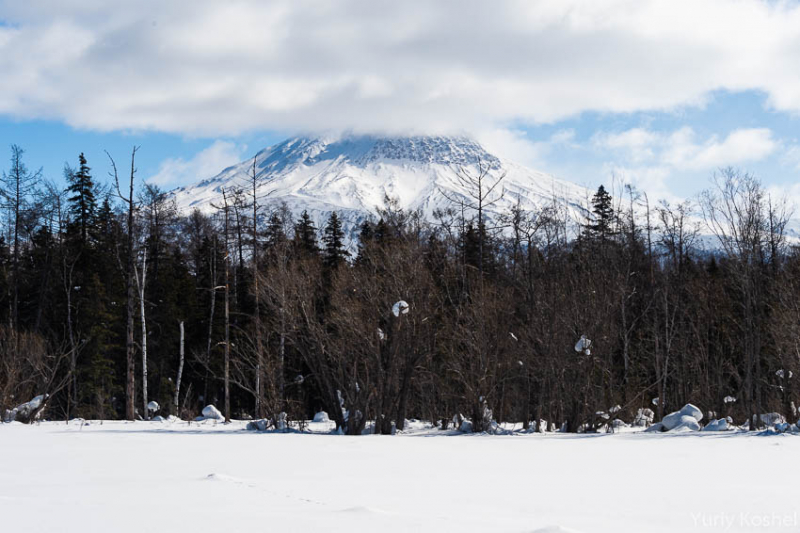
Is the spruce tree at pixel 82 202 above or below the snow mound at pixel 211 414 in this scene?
above

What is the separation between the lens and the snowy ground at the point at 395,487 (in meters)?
5.76

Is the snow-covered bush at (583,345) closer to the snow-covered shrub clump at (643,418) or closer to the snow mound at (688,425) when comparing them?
the snow mound at (688,425)

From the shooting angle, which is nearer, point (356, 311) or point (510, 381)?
point (356, 311)

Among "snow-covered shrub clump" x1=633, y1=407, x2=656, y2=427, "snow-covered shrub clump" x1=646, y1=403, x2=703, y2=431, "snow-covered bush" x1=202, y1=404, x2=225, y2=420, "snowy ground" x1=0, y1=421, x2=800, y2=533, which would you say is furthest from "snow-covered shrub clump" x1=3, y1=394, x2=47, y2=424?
"snow-covered shrub clump" x1=633, y1=407, x2=656, y2=427

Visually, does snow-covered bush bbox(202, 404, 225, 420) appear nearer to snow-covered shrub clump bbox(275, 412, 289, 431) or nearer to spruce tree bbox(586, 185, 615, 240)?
snow-covered shrub clump bbox(275, 412, 289, 431)

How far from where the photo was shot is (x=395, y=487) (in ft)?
26.3

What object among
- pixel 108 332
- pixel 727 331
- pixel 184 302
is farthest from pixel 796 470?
pixel 184 302

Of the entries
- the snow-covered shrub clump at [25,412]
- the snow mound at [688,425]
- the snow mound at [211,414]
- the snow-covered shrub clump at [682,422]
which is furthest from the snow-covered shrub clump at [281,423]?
the snow mound at [688,425]

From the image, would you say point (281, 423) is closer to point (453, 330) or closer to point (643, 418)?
point (453, 330)

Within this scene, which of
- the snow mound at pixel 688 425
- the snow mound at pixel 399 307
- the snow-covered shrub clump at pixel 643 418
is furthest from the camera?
the snow-covered shrub clump at pixel 643 418

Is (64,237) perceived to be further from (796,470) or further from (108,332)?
(796,470)

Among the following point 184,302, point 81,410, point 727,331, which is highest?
point 184,302

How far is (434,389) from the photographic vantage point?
23.1 metres

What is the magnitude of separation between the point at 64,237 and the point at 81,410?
35.4 ft
